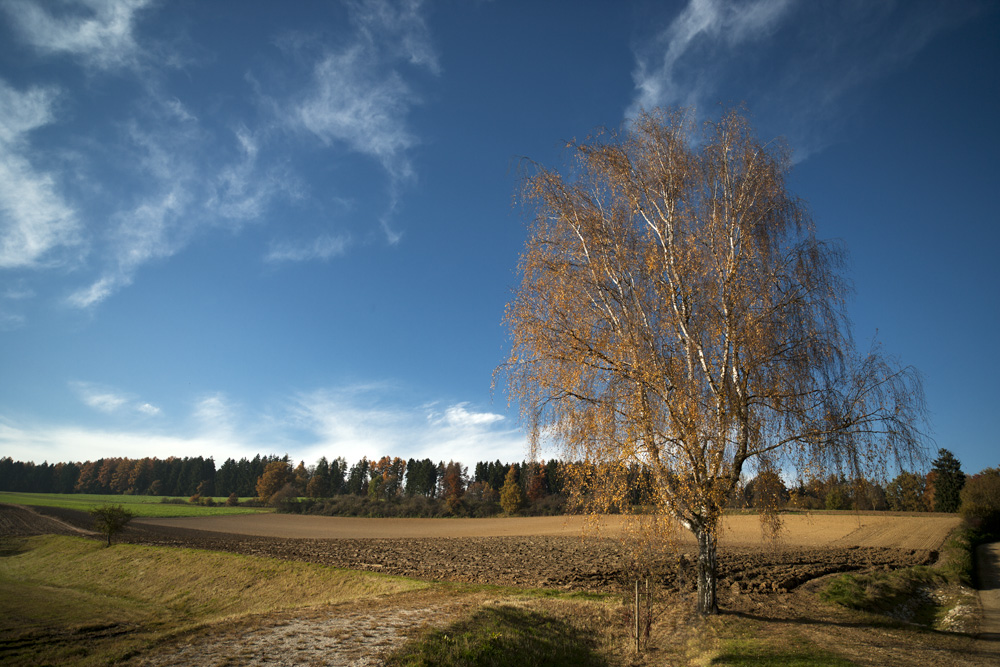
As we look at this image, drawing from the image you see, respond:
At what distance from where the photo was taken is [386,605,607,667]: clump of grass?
8.98 meters

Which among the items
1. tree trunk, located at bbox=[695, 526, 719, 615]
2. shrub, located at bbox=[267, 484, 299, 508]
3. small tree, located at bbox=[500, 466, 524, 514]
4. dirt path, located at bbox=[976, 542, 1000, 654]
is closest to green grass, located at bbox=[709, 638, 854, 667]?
tree trunk, located at bbox=[695, 526, 719, 615]

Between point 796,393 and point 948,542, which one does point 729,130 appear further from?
point 948,542

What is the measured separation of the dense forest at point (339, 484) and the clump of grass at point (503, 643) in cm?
5632

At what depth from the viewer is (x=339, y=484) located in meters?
114

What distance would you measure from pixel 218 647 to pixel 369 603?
19.0 feet

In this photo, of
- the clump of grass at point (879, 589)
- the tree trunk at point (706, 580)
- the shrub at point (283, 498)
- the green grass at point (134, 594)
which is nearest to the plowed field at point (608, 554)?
the tree trunk at point (706, 580)

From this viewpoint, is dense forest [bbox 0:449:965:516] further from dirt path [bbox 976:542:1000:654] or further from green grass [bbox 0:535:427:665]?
green grass [bbox 0:535:427:665]

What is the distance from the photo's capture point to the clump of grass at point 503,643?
8.98 m

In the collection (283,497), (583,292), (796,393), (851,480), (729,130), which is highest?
(729,130)

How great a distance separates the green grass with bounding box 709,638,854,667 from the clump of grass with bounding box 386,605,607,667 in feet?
8.79

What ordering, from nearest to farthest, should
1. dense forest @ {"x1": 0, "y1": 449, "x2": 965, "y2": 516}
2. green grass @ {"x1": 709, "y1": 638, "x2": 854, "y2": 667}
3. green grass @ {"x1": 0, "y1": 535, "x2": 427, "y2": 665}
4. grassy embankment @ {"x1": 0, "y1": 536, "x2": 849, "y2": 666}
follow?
green grass @ {"x1": 709, "y1": 638, "x2": 854, "y2": 667}
grassy embankment @ {"x1": 0, "y1": 536, "x2": 849, "y2": 666}
green grass @ {"x1": 0, "y1": 535, "x2": 427, "y2": 665}
dense forest @ {"x1": 0, "y1": 449, "x2": 965, "y2": 516}

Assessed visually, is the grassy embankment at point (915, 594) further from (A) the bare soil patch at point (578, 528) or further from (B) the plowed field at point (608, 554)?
(A) the bare soil patch at point (578, 528)

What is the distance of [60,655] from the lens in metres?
11.0

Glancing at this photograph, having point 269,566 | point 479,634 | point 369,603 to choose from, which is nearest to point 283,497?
point 269,566
